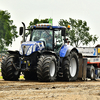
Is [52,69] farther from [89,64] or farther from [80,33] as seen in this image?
A: [80,33]

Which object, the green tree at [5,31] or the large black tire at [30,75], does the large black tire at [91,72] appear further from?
the green tree at [5,31]

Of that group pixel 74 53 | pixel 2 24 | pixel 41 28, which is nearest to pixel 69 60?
pixel 74 53

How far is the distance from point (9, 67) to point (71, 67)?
3730mm

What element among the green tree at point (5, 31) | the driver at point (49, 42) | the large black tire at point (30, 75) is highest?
the green tree at point (5, 31)

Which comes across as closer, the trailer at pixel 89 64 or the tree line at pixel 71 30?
the trailer at pixel 89 64

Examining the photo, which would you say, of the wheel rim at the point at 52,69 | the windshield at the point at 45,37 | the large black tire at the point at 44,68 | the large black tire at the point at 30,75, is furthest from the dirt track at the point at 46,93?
the large black tire at the point at 30,75

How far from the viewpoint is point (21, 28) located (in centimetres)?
1588

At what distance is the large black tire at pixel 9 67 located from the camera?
14.6 m

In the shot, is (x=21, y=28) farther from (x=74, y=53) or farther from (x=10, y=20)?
(x=10, y=20)

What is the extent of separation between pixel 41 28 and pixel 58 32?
2.82 feet

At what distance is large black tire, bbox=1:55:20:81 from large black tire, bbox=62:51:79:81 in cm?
237

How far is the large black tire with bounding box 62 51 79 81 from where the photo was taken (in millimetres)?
15594

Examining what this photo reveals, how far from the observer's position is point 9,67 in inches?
573

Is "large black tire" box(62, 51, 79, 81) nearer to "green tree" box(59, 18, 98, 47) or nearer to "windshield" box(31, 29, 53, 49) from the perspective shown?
"windshield" box(31, 29, 53, 49)
